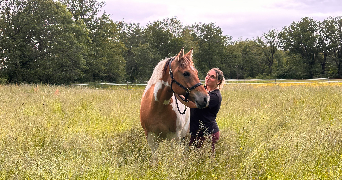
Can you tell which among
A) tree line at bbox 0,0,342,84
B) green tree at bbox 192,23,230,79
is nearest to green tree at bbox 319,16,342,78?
tree line at bbox 0,0,342,84

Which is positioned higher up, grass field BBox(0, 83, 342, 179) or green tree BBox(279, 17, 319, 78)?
green tree BBox(279, 17, 319, 78)

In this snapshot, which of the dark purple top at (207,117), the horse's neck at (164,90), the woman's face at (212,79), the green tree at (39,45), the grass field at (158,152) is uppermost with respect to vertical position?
the green tree at (39,45)

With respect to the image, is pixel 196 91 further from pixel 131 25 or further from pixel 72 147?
pixel 131 25

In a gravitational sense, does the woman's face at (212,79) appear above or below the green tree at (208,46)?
below

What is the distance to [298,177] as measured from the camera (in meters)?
2.86

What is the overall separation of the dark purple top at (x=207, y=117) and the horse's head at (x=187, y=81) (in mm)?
449

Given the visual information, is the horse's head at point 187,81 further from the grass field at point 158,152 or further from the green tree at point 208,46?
the green tree at point 208,46

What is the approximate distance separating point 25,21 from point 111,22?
1465cm

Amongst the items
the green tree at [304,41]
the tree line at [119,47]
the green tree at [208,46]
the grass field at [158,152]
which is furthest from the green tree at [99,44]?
the green tree at [304,41]

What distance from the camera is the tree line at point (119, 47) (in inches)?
848

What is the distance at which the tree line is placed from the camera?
70.7 ft

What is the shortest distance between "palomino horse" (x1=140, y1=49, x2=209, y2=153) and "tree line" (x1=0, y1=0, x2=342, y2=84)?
70.9 feet

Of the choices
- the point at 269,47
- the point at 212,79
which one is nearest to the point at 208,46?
the point at 269,47

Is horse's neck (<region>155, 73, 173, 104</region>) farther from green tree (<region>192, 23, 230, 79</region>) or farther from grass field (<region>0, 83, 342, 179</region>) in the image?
green tree (<region>192, 23, 230, 79</region>)
